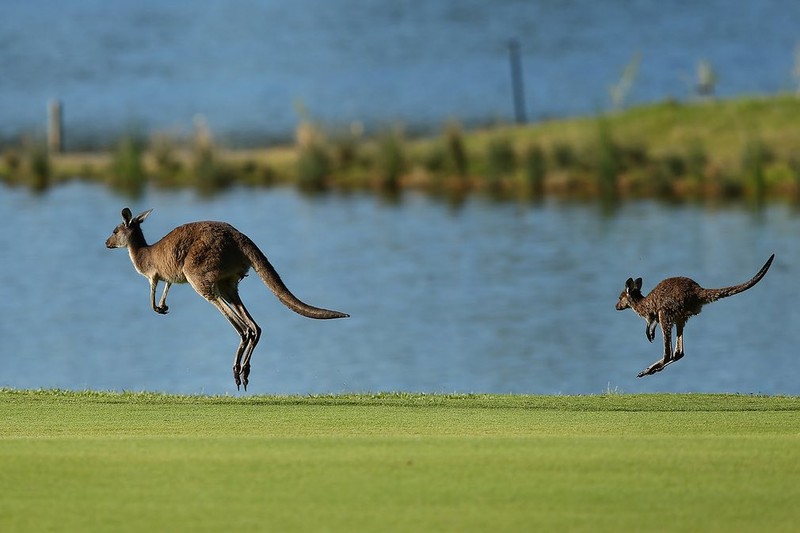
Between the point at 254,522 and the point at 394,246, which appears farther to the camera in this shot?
the point at 394,246

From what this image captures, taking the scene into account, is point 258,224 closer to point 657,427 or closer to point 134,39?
point 657,427

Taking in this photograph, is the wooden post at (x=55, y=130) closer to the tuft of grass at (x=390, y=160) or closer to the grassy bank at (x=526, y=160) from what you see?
the grassy bank at (x=526, y=160)

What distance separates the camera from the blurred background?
89.2ft

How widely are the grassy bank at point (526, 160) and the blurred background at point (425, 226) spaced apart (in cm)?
9

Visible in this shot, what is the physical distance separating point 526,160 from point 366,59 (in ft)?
197

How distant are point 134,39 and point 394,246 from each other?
279 ft

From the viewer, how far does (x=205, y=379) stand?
2508cm

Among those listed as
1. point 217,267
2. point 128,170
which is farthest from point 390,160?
point 217,267

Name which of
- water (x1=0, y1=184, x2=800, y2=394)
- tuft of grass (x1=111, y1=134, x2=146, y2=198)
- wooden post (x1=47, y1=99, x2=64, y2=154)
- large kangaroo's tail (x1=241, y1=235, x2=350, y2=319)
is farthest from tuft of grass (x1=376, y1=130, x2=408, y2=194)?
large kangaroo's tail (x1=241, y1=235, x2=350, y2=319)

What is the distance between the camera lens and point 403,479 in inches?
286

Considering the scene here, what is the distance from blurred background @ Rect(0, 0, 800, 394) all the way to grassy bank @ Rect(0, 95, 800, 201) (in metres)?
0.09

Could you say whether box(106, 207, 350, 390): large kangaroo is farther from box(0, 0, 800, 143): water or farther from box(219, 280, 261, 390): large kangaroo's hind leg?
box(0, 0, 800, 143): water

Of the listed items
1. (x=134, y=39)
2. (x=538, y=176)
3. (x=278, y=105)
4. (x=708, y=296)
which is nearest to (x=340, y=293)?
(x=538, y=176)

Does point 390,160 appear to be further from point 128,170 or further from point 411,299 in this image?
point 411,299
